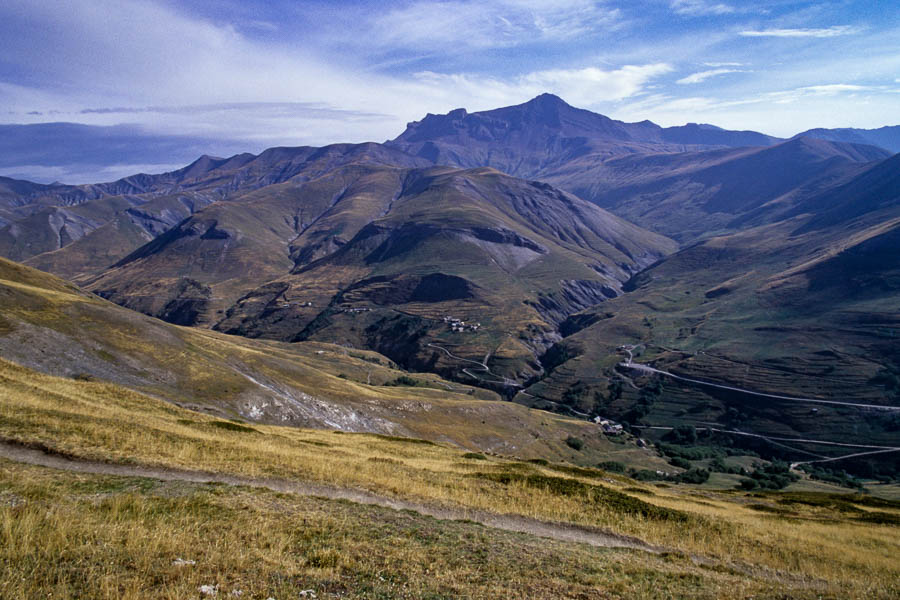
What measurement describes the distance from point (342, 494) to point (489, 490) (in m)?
8.36

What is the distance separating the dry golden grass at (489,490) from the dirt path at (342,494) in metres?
0.66

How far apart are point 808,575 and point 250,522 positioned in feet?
70.8

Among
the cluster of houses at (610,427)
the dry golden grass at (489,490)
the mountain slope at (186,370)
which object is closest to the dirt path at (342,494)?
the dry golden grass at (489,490)

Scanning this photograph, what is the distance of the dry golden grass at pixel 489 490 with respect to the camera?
2027cm

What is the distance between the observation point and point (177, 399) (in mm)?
66250

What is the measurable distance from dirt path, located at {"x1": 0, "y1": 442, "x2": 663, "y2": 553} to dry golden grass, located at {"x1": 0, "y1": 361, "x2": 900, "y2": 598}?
661 mm

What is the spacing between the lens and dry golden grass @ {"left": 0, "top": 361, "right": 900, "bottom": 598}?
798 inches

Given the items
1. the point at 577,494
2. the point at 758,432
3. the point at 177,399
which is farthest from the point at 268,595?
the point at 758,432

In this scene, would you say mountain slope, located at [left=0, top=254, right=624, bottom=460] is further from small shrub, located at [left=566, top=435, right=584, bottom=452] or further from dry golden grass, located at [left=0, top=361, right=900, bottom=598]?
small shrub, located at [left=566, top=435, right=584, bottom=452]

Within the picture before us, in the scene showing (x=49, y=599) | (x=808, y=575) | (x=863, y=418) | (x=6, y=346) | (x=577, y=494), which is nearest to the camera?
(x=49, y=599)

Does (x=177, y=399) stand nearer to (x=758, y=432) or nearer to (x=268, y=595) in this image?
(x=268, y=595)

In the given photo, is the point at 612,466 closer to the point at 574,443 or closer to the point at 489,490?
the point at 574,443

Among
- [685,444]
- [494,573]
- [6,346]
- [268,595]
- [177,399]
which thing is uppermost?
[268,595]

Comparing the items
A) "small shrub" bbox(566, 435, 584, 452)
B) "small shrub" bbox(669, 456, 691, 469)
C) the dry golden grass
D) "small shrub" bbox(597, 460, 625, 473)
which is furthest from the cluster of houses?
the dry golden grass
